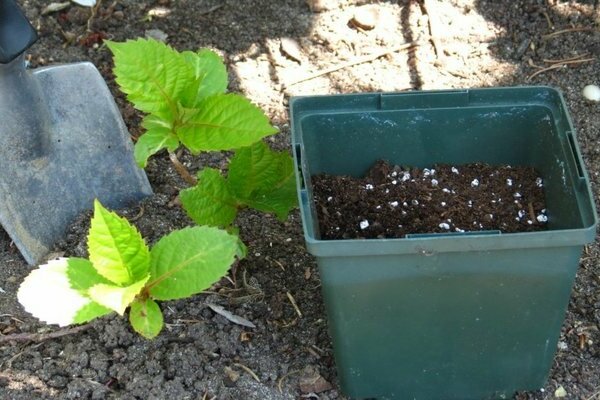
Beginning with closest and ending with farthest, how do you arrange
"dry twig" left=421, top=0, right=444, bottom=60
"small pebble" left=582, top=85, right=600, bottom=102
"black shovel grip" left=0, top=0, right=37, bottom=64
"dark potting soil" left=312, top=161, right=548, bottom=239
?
1. "dark potting soil" left=312, top=161, right=548, bottom=239
2. "black shovel grip" left=0, top=0, right=37, bottom=64
3. "small pebble" left=582, top=85, right=600, bottom=102
4. "dry twig" left=421, top=0, right=444, bottom=60

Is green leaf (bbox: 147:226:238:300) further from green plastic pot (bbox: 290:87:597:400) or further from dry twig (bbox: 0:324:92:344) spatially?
dry twig (bbox: 0:324:92:344)

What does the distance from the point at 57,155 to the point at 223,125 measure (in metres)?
0.62

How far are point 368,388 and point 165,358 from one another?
0.41 m

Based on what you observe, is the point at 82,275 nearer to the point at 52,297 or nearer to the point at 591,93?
the point at 52,297

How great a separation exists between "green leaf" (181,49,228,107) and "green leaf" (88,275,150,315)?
15.9 inches

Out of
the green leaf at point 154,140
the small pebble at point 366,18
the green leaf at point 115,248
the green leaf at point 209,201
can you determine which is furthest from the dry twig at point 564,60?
the green leaf at point 115,248

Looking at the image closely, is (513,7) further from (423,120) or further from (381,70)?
(423,120)

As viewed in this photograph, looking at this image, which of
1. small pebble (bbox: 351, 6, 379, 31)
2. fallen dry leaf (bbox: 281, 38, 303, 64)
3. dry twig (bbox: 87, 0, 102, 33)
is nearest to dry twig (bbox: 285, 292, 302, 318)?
fallen dry leaf (bbox: 281, 38, 303, 64)

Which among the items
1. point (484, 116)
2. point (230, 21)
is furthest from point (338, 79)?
point (484, 116)

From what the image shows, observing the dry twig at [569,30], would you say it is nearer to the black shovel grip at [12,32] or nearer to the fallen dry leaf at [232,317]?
the fallen dry leaf at [232,317]

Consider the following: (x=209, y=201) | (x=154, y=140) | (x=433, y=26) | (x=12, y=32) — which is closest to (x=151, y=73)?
(x=154, y=140)

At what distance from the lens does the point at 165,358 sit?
1.82 meters

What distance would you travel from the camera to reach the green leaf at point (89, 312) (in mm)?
1618

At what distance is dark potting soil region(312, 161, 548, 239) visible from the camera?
1.74m
